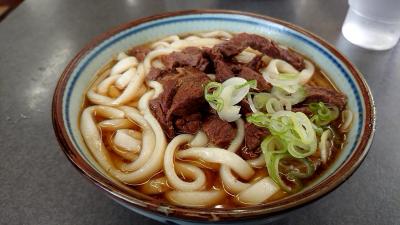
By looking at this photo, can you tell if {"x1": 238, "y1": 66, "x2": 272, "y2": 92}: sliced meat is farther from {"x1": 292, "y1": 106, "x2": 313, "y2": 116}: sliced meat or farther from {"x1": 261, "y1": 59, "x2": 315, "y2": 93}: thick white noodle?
{"x1": 292, "y1": 106, "x2": 313, "y2": 116}: sliced meat

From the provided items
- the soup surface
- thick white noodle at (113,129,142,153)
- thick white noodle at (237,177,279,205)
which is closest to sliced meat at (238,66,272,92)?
the soup surface

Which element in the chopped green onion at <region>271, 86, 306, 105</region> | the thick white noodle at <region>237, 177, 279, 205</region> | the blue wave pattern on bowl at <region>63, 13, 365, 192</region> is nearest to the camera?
the thick white noodle at <region>237, 177, 279, 205</region>

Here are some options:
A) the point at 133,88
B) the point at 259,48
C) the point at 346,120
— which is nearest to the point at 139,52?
the point at 133,88

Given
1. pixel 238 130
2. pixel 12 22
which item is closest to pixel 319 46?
pixel 238 130

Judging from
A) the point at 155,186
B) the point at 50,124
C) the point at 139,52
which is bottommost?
the point at 50,124

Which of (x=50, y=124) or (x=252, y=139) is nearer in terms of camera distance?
(x=252, y=139)

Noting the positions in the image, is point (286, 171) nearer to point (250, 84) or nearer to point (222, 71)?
point (250, 84)

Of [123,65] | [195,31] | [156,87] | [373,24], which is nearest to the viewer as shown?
[156,87]
